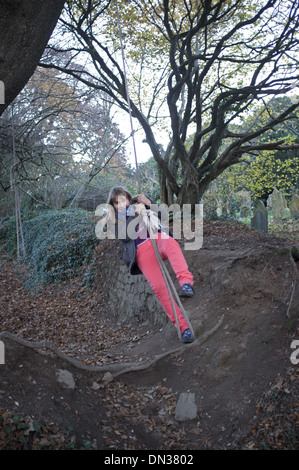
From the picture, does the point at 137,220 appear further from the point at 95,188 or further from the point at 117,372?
the point at 95,188

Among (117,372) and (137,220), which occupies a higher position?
(137,220)

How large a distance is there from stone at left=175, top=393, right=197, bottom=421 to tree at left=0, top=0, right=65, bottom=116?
3.09 m

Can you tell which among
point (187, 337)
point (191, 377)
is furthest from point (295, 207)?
point (191, 377)

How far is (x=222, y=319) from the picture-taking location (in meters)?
4.13

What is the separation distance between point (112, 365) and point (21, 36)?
328 cm

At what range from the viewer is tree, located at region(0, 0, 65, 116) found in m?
2.96

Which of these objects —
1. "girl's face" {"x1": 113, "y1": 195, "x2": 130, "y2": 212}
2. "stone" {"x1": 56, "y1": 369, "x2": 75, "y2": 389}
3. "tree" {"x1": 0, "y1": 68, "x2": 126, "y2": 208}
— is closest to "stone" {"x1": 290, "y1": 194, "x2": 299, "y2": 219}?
"tree" {"x1": 0, "y1": 68, "x2": 126, "y2": 208}

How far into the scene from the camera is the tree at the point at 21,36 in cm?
296

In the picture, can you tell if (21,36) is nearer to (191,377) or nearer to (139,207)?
(139,207)

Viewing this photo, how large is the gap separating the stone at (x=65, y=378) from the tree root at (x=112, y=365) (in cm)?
27

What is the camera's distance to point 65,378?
3314mm

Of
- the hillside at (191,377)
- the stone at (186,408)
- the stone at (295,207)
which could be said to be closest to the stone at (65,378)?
the hillside at (191,377)

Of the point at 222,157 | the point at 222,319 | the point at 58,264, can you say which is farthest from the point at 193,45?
the point at 222,319
